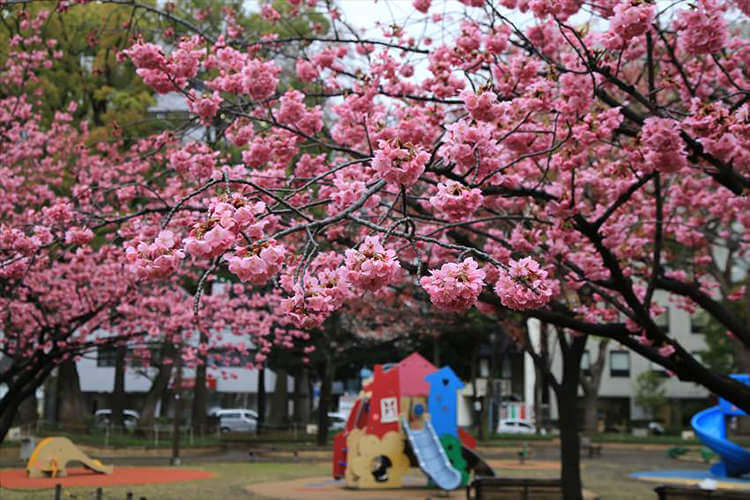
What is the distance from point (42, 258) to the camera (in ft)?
22.7

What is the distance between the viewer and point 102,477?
16.4 meters

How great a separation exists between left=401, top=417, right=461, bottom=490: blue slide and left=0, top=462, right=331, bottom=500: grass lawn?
3.46 meters

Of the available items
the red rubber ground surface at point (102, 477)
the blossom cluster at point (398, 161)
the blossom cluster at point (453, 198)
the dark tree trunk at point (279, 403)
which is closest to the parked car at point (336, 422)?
the dark tree trunk at point (279, 403)

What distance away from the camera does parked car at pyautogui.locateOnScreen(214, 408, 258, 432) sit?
4116cm

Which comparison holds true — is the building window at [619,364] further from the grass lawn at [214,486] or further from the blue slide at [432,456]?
the blue slide at [432,456]

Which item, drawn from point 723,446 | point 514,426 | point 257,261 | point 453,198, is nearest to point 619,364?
point 514,426

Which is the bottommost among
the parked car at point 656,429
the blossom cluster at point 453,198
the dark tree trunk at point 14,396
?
the parked car at point 656,429

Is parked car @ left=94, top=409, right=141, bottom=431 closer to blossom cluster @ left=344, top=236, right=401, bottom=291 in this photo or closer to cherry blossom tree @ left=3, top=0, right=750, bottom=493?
cherry blossom tree @ left=3, top=0, right=750, bottom=493

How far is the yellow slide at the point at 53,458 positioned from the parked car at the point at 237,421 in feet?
78.3

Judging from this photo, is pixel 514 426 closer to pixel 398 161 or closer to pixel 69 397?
pixel 69 397

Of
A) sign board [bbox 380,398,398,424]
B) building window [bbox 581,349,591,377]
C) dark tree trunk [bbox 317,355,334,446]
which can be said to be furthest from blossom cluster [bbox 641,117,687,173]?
building window [bbox 581,349,591,377]

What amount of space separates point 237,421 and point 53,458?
2621cm

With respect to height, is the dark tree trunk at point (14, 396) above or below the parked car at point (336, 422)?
above

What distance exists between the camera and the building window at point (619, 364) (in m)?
47.1
